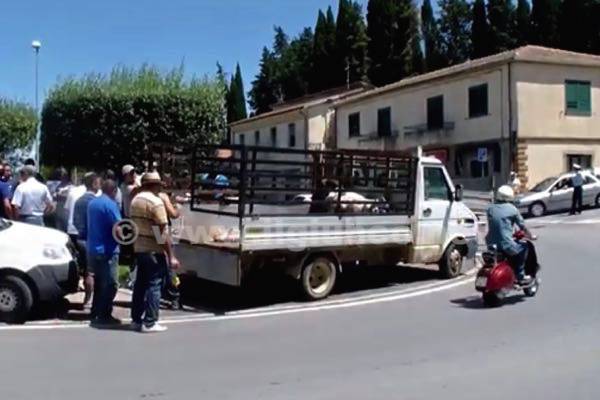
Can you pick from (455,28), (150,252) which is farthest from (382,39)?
(150,252)

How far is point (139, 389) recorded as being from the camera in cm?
668

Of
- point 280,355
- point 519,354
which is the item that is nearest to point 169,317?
point 280,355

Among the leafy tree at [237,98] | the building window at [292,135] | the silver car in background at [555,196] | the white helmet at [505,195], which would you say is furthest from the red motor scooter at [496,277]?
the leafy tree at [237,98]

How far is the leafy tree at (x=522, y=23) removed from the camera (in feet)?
191

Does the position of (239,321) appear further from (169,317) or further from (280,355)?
(280,355)

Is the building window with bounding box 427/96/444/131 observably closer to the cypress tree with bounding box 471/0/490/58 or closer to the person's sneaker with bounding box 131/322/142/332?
the cypress tree with bounding box 471/0/490/58

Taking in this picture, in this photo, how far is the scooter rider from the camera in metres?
11.1

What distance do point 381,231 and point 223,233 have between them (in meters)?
A: 2.51

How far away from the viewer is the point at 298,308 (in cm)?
1116

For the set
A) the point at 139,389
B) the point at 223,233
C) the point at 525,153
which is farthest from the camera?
the point at 525,153

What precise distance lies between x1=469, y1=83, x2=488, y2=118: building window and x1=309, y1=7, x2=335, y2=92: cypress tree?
3085 cm

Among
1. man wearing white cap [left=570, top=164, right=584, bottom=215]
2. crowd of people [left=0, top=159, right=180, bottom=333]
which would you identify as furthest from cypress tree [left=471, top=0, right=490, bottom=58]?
crowd of people [left=0, top=159, right=180, bottom=333]

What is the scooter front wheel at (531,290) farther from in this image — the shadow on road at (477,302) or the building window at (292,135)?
the building window at (292,135)

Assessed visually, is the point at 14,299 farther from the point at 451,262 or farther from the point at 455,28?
the point at 455,28
